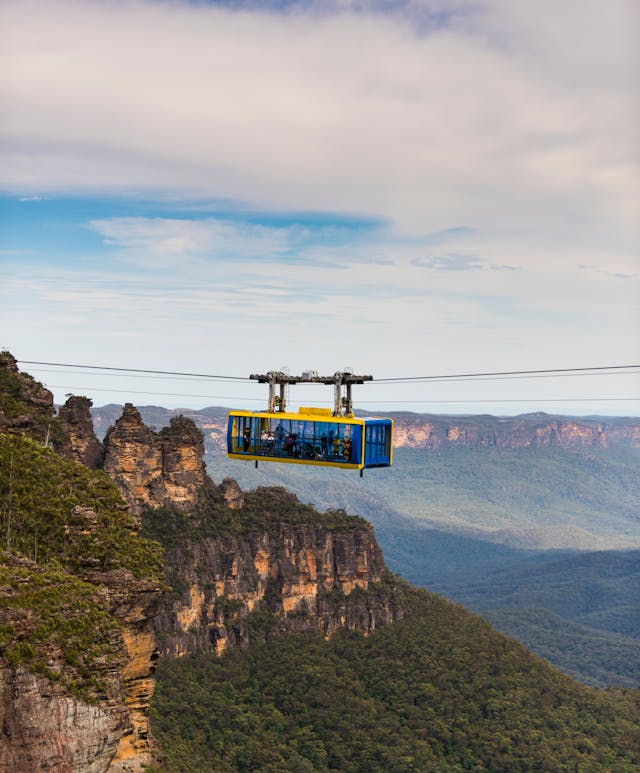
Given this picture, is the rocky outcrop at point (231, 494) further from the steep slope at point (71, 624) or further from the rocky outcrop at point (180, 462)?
the steep slope at point (71, 624)

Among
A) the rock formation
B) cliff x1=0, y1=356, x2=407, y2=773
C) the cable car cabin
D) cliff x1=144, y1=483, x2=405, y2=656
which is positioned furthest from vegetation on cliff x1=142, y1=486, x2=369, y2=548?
the rock formation

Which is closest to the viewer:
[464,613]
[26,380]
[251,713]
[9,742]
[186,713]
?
[9,742]

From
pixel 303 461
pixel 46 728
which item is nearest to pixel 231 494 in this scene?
pixel 303 461

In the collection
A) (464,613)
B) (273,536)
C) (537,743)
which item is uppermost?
(273,536)

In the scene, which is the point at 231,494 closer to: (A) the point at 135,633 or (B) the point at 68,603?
(A) the point at 135,633

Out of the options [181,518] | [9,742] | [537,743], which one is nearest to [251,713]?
[181,518]

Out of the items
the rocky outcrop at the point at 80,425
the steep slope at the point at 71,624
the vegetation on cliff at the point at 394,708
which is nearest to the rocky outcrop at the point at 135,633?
the steep slope at the point at 71,624

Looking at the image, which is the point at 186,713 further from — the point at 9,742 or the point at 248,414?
the point at 9,742

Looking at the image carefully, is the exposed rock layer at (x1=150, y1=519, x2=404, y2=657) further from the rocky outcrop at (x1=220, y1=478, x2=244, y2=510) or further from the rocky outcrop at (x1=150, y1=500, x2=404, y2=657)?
the rocky outcrop at (x1=220, y1=478, x2=244, y2=510)
